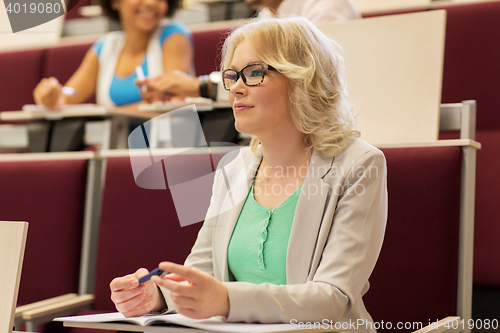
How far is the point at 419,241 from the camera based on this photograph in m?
0.70

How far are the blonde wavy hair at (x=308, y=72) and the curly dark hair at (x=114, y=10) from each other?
863 millimetres

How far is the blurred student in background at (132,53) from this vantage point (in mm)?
1317

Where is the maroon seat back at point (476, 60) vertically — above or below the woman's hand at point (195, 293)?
above

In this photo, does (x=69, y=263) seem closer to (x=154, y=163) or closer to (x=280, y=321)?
(x=154, y=163)

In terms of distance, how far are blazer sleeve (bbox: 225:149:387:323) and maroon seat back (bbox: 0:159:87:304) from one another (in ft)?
1.70

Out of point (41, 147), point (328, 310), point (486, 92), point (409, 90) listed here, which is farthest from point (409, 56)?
point (41, 147)

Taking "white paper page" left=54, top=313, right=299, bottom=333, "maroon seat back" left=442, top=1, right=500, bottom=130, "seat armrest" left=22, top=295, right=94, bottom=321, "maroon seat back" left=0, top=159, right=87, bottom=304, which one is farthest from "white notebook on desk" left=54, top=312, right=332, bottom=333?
"maroon seat back" left=442, top=1, right=500, bottom=130

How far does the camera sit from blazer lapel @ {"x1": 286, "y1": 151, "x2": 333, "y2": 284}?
56 centimetres

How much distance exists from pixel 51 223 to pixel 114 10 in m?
0.71

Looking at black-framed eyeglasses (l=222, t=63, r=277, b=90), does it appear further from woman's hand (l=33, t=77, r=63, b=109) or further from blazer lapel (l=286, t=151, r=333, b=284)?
woman's hand (l=33, t=77, r=63, b=109)

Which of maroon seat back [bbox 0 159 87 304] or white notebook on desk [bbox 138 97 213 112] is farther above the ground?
white notebook on desk [bbox 138 97 213 112]

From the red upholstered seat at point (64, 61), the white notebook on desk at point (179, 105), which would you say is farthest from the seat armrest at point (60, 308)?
the red upholstered seat at point (64, 61)

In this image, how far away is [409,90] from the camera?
811 mm

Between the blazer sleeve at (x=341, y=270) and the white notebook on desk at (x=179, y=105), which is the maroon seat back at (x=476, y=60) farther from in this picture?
the blazer sleeve at (x=341, y=270)
